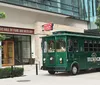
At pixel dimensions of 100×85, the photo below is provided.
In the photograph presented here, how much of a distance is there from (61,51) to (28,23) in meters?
12.7

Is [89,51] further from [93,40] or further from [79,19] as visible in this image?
[79,19]

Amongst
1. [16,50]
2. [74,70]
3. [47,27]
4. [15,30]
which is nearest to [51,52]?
[74,70]

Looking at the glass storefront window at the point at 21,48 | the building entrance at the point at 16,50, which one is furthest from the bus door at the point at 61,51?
the glass storefront window at the point at 21,48

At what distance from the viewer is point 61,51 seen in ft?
65.6

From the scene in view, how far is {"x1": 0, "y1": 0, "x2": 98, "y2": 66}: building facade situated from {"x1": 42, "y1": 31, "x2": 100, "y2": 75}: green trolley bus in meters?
9.02

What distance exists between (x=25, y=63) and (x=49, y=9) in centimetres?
676

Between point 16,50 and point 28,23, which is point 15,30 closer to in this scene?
point 28,23

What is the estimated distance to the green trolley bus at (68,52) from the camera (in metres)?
19.7

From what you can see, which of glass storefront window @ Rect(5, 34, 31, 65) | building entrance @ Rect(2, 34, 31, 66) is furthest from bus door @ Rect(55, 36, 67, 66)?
glass storefront window @ Rect(5, 34, 31, 65)

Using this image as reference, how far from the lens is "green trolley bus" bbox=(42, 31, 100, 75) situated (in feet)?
64.7

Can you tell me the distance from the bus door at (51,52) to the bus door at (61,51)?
341 mm

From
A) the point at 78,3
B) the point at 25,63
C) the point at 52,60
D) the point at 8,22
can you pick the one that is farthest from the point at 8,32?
the point at 78,3

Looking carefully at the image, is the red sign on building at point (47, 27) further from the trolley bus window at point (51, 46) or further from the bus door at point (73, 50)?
the bus door at point (73, 50)

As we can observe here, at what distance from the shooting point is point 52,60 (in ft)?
66.8
